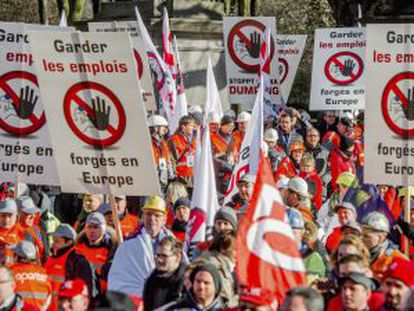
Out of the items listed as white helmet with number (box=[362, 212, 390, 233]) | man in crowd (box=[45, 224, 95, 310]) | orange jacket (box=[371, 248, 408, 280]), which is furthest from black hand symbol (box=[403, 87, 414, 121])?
man in crowd (box=[45, 224, 95, 310])

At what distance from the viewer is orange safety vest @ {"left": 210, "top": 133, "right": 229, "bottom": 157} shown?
17.9 metres

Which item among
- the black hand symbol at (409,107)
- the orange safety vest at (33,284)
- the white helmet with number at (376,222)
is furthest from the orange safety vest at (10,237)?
the black hand symbol at (409,107)

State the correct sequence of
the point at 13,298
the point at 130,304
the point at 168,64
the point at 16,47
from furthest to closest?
the point at 168,64
the point at 16,47
the point at 13,298
the point at 130,304

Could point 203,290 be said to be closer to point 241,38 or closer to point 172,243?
point 172,243

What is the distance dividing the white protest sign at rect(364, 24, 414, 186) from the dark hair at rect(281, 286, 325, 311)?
3543 mm

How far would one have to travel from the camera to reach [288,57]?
70.7 ft

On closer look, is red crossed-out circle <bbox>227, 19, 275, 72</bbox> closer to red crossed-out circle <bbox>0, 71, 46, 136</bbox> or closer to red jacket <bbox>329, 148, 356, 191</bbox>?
red jacket <bbox>329, 148, 356, 191</bbox>

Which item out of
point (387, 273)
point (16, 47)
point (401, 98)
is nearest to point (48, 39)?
point (16, 47)

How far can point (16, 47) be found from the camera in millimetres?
13625

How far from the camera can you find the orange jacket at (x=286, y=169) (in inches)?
649

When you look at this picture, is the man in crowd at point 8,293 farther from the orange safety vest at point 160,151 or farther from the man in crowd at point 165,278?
the orange safety vest at point 160,151

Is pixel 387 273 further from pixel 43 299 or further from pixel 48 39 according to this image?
pixel 48 39

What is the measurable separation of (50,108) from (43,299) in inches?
63.0

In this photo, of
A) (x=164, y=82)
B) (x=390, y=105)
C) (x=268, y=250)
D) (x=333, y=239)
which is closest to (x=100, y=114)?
(x=390, y=105)
